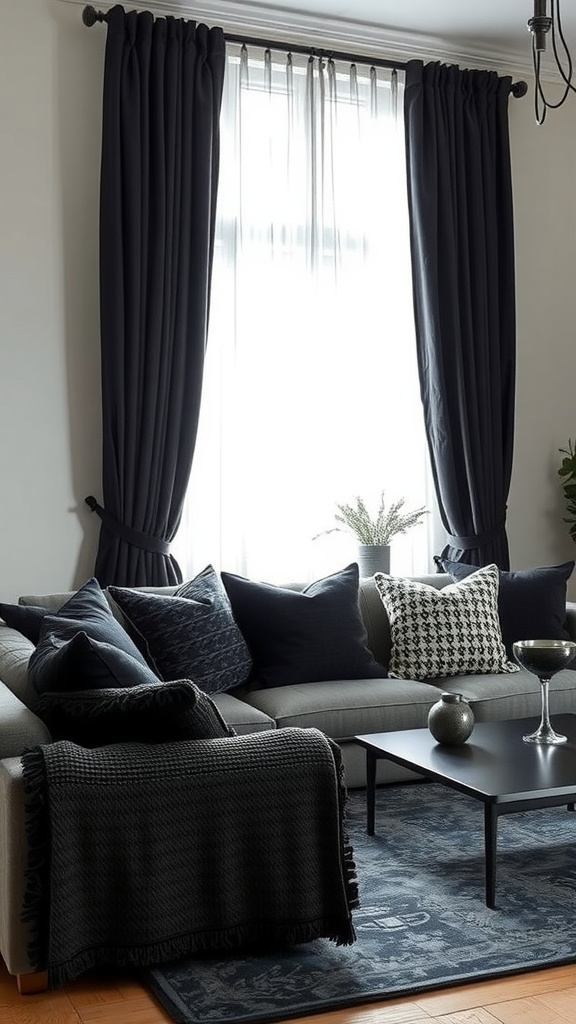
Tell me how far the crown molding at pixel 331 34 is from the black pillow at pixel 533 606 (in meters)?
2.50

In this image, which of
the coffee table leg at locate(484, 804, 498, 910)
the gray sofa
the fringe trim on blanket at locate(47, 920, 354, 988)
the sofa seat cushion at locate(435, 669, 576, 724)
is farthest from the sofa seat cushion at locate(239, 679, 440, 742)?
the fringe trim on blanket at locate(47, 920, 354, 988)

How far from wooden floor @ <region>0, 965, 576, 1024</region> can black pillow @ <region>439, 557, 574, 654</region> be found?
205 centimetres

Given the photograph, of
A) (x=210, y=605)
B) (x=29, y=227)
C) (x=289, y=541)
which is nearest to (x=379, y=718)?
(x=210, y=605)

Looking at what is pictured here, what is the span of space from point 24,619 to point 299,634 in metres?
1.01

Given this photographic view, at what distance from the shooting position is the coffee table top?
10.1ft

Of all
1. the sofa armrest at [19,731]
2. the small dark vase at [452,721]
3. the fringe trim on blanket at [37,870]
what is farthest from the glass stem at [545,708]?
the fringe trim on blanket at [37,870]

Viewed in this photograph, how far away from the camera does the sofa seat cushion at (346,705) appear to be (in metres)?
3.93

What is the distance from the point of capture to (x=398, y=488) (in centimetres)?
542

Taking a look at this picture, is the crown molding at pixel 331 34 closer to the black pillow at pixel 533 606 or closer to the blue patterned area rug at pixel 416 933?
the black pillow at pixel 533 606

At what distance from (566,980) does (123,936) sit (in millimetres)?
1033

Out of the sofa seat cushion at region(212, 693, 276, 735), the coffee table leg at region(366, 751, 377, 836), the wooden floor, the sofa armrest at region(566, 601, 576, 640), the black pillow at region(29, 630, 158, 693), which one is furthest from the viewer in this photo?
the sofa armrest at region(566, 601, 576, 640)

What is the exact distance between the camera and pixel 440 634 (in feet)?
14.5

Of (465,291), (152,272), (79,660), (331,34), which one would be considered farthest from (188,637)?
(331,34)

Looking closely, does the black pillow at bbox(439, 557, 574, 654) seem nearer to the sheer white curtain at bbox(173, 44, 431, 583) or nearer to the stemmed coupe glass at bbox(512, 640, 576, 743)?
the sheer white curtain at bbox(173, 44, 431, 583)
